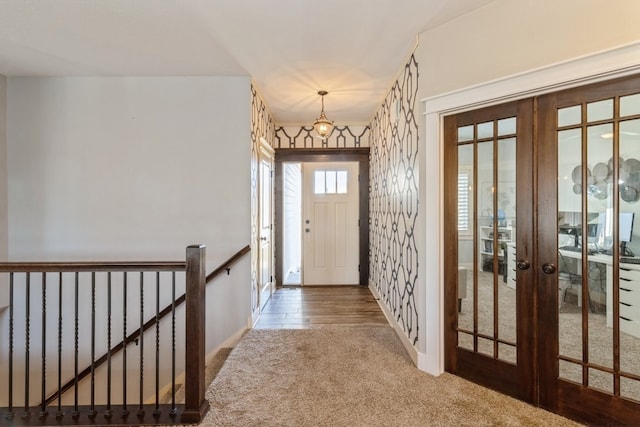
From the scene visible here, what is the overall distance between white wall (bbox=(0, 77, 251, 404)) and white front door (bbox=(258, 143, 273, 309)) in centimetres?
54

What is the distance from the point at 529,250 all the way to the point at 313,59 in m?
2.31

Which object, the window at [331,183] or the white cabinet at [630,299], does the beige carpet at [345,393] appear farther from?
the window at [331,183]

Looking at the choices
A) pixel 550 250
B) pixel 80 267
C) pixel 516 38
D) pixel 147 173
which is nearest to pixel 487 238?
pixel 550 250

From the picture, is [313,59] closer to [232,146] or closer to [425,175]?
[232,146]

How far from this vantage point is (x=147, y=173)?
3189mm

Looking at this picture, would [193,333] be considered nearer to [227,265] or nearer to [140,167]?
[227,265]

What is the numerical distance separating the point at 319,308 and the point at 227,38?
9.95 ft

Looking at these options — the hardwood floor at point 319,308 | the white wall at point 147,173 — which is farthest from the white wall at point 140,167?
the hardwood floor at point 319,308

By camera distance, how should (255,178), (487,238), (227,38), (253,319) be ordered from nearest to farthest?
(487,238) < (227,38) < (253,319) < (255,178)

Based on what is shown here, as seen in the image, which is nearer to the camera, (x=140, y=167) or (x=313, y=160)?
(x=140, y=167)

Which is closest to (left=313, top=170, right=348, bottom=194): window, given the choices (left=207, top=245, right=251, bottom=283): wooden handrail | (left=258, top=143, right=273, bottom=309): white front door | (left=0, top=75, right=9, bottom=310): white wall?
(left=258, top=143, right=273, bottom=309): white front door

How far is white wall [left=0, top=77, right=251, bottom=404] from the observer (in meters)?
3.16

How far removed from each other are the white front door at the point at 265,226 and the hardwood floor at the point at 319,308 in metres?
0.22

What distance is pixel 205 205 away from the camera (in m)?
3.19
